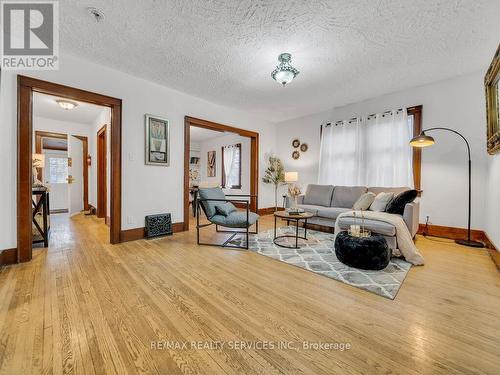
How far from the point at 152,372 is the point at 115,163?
9.64 ft

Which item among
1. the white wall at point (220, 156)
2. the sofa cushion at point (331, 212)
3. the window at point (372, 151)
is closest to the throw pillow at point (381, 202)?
the sofa cushion at point (331, 212)

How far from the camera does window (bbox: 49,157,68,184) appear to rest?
6.57 metres

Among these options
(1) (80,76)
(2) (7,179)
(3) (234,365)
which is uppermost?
(1) (80,76)

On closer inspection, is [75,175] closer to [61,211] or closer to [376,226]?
[61,211]

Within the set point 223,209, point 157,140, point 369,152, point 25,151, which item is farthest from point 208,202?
point 369,152

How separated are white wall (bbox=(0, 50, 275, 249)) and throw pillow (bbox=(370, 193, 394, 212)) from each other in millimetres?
3347

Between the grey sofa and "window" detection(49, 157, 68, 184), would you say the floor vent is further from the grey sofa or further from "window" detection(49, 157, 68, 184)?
"window" detection(49, 157, 68, 184)

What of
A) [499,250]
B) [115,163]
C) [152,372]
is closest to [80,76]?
[115,163]

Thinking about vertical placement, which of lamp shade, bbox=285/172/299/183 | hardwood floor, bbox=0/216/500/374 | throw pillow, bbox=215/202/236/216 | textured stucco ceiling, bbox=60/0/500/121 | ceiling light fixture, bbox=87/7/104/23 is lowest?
hardwood floor, bbox=0/216/500/374

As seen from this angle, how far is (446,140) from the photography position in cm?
364

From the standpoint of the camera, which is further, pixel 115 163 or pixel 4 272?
pixel 115 163

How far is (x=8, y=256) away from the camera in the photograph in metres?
2.42

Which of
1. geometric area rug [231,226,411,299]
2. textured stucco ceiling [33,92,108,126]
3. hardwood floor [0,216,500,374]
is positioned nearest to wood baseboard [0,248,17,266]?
hardwood floor [0,216,500,374]

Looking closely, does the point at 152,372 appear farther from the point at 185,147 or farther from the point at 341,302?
the point at 185,147
